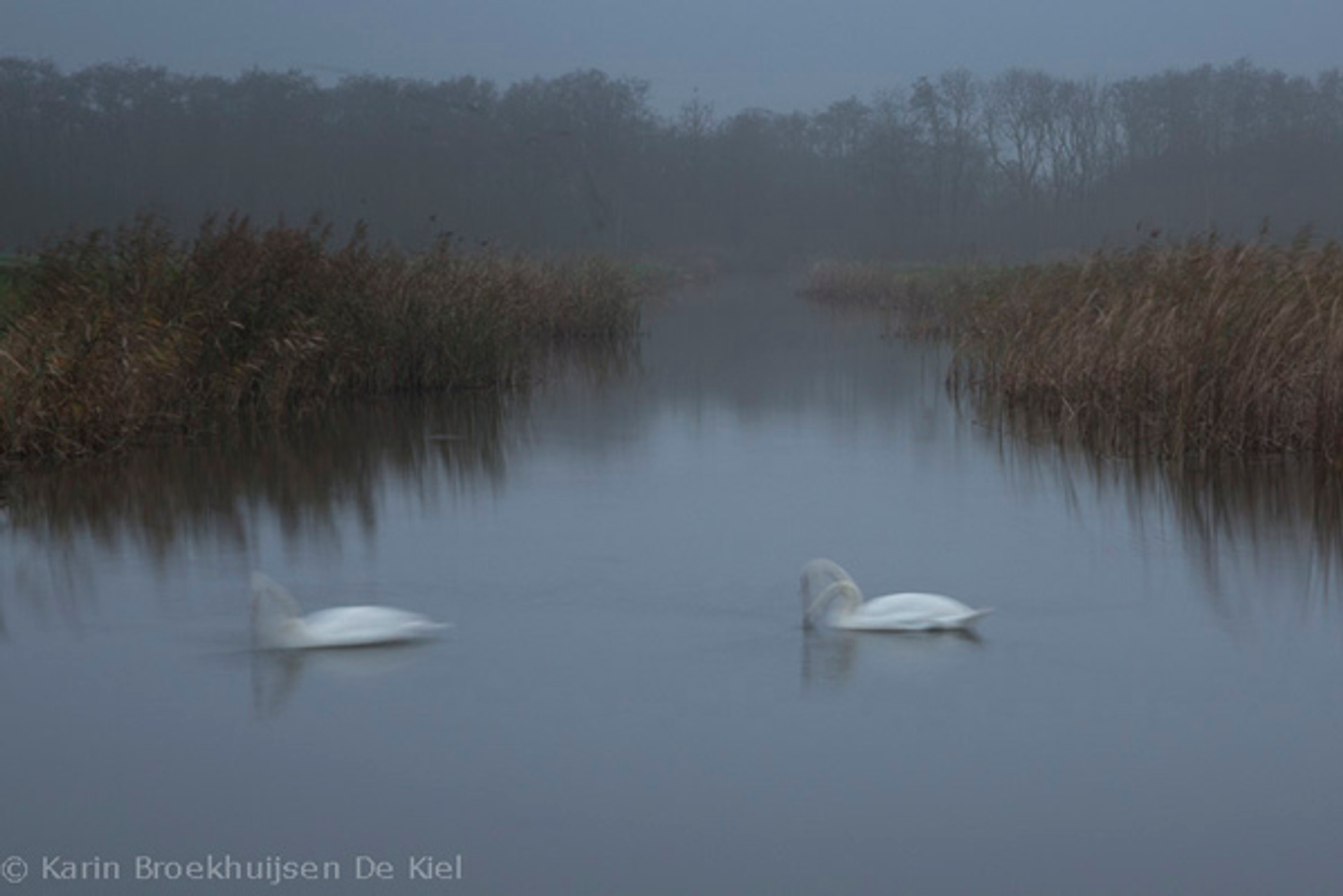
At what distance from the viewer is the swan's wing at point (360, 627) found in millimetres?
5363

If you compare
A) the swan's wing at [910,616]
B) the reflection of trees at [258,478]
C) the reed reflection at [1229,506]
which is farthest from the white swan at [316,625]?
the reed reflection at [1229,506]

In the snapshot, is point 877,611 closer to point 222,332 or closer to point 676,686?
point 676,686

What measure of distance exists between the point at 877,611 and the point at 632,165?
63.9 meters

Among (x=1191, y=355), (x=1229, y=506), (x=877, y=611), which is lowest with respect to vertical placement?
(x=1229, y=506)

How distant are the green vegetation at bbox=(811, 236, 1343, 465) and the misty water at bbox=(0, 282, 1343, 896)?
437 mm

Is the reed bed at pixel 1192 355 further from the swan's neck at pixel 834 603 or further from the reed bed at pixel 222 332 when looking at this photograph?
the reed bed at pixel 222 332

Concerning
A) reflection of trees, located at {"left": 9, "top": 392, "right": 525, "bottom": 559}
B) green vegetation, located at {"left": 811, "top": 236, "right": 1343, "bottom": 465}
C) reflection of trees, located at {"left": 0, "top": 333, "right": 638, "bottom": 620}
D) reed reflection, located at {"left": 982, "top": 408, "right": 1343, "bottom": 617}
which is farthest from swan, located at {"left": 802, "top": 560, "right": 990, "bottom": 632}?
green vegetation, located at {"left": 811, "top": 236, "right": 1343, "bottom": 465}

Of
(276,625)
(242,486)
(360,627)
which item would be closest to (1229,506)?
(360,627)

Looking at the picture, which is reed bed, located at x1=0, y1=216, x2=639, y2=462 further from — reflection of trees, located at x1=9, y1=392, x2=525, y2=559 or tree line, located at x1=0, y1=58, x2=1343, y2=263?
tree line, located at x1=0, y1=58, x2=1343, y2=263

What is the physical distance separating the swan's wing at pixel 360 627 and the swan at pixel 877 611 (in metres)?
1.26

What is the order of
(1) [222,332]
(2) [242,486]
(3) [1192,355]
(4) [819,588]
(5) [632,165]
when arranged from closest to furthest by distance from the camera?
(4) [819,588] → (2) [242,486] → (3) [1192,355] → (1) [222,332] → (5) [632,165]

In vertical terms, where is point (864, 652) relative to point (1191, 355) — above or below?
below

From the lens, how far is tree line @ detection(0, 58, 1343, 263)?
54.8m

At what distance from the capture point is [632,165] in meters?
68.3
